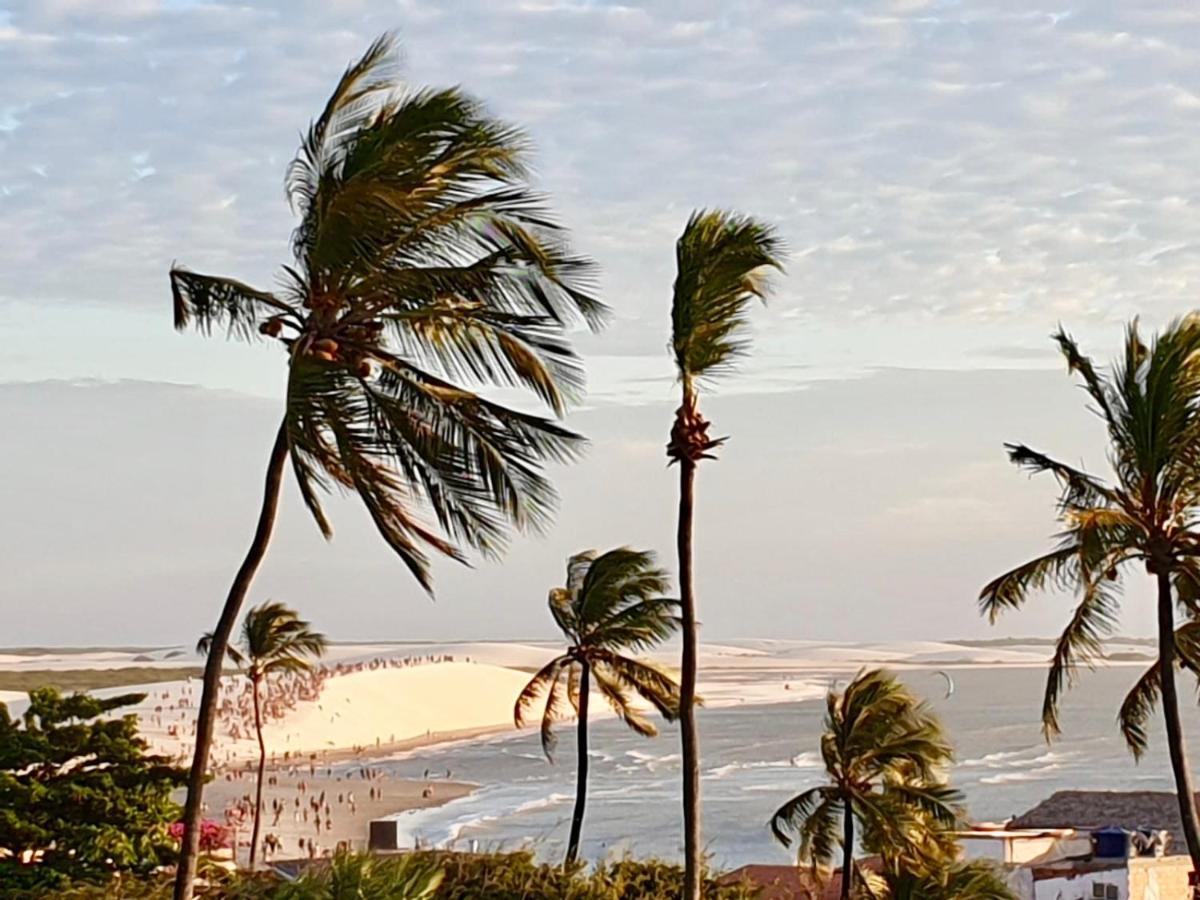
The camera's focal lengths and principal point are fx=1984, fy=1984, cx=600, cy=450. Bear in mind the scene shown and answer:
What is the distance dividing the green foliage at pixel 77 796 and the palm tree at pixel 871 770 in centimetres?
804

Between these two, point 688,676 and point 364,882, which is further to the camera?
point 688,676

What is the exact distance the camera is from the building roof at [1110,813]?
123ft

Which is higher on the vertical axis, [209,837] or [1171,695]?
[1171,695]

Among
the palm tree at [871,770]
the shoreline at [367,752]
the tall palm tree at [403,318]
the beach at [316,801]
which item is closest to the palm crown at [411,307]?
the tall palm tree at [403,318]

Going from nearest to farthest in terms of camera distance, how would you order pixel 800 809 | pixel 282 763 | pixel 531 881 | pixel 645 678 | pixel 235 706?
1. pixel 531 881
2. pixel 800 809
3. pixel 645 678
4. pixel 282 763
5. pixel 235 706

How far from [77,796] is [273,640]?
770 inches

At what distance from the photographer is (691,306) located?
20109 millimetres

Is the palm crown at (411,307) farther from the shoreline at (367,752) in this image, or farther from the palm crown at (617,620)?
the shoreline at (367,752)

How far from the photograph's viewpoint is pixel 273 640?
3903 centimetres

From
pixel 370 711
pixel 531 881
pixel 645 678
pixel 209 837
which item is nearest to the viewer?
pixel 531 881

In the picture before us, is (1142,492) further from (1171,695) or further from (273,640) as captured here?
(273,640)

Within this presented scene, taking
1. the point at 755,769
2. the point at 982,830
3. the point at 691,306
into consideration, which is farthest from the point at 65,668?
the point at 691,306

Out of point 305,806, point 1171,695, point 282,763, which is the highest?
point 1171,695

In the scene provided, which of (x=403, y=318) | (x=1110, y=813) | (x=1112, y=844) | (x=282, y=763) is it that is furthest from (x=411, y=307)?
(x=282, y=763)
